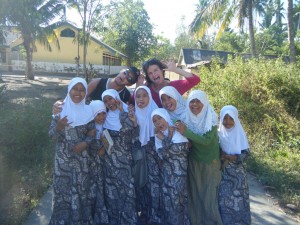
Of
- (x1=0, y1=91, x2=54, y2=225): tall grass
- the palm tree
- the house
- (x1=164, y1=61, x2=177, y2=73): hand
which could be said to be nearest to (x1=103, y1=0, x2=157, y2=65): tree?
the house

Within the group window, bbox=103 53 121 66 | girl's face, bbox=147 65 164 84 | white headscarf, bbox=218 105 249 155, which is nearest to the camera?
white headscarf, bbox=218 105 249 155

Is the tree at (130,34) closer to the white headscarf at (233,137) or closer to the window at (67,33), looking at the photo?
the window at (67,33)

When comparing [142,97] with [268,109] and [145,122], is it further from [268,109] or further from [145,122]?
[268,109]

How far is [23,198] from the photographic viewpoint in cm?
390

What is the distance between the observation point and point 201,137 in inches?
117

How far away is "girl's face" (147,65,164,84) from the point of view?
11.2ft

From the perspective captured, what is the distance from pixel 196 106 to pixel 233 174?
0.80 m

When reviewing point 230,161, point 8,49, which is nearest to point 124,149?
point 230,161

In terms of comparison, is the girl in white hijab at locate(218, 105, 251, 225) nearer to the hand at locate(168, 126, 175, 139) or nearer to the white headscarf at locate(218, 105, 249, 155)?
the white headscarf at locate(218, 105, 249, 155)

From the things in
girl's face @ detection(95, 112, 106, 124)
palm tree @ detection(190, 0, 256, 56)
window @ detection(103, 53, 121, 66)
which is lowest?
girl's face @ detection(95, 112, 106, 124)

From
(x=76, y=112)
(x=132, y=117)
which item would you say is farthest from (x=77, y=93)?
(x=132, y=117)

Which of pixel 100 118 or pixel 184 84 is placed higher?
pixel 184 84

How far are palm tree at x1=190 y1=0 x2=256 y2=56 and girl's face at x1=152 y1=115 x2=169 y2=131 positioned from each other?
11138 millimetres

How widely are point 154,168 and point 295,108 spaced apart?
5306mm
